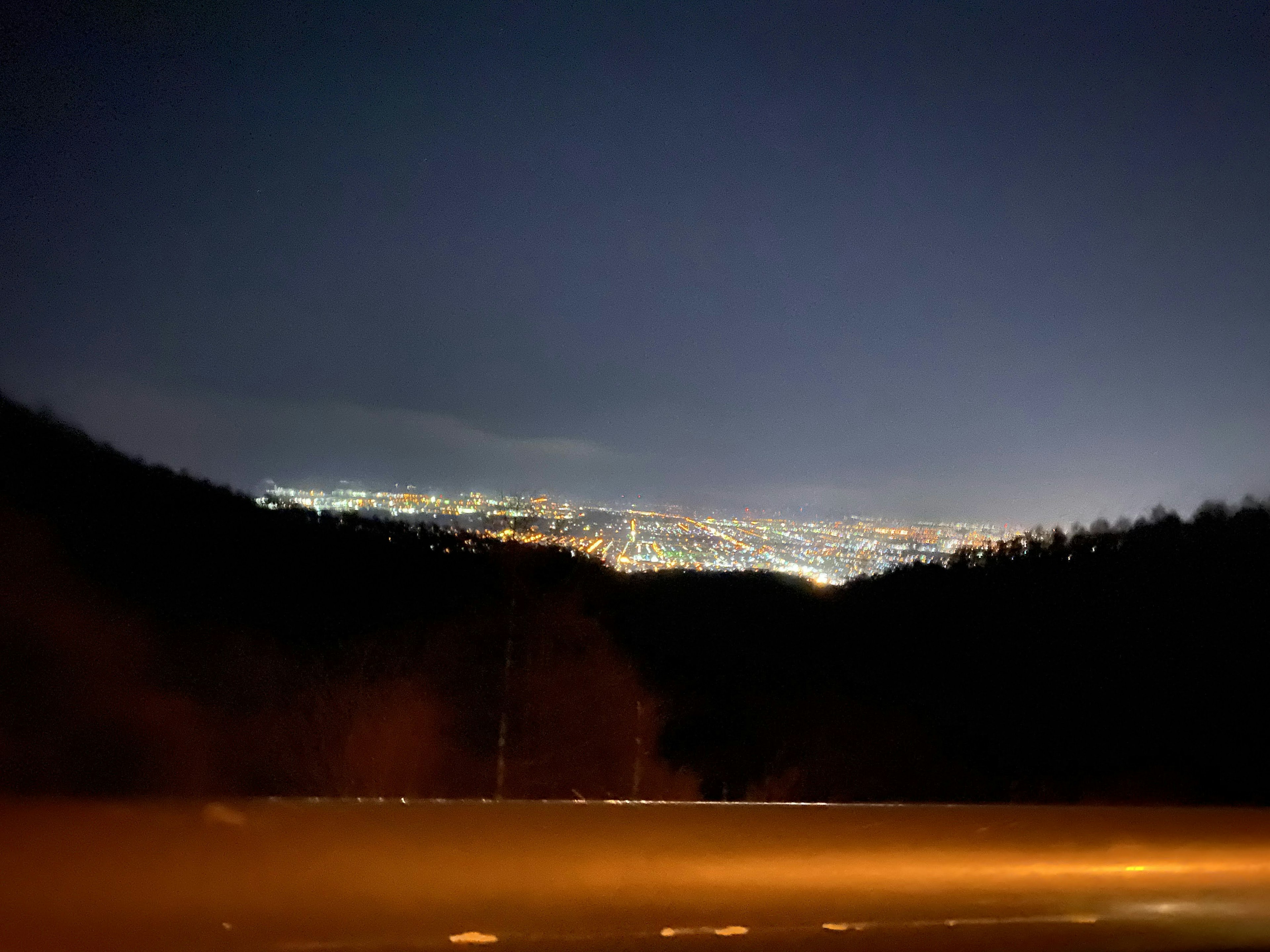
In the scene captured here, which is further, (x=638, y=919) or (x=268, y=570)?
(x=268, y=570)


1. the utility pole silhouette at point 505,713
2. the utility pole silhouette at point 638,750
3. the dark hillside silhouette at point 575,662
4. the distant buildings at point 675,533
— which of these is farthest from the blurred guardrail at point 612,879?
the distant buildings at point 675,533

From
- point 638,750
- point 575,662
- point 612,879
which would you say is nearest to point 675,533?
point 575,662


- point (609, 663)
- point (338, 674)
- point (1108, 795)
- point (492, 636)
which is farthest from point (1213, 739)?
point (338, 674)

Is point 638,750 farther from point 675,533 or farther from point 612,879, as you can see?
point 612,879

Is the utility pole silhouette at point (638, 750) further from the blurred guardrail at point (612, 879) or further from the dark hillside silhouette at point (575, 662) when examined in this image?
the blurred guardrail at point (612, 879)

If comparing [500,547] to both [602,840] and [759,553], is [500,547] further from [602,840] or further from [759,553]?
[602,840]
